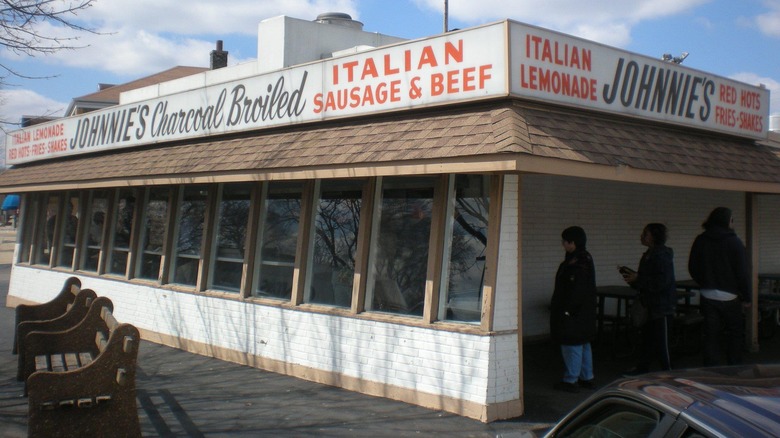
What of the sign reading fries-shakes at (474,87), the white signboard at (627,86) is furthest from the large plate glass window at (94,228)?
the white signboard at (627,86)

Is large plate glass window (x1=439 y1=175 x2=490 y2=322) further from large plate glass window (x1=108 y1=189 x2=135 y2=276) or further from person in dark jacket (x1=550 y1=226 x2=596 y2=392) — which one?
large plate glass window (x1=108 y1=189 x2=135 y2=276)

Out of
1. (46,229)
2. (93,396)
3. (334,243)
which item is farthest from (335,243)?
(46,229)

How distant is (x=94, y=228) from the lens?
1427 centimetres

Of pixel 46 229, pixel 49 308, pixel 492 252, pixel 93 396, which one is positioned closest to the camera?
pixel 93 396

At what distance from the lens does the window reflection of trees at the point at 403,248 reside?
7668 millimetres

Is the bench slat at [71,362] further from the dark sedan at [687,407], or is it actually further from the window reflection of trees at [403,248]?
the dark sedan at [687,407]

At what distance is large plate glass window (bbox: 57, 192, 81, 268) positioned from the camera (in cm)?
1501

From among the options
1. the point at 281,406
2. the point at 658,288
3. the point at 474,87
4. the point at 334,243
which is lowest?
the point at 281,406

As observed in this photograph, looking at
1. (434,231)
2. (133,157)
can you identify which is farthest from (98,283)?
(434,231)

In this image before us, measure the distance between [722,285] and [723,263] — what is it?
22cm

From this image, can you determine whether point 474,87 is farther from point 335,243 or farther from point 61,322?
point 61,322

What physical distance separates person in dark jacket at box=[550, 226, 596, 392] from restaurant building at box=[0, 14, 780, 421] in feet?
1.70

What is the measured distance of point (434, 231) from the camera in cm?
744

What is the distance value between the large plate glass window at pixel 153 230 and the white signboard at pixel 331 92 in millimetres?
875
